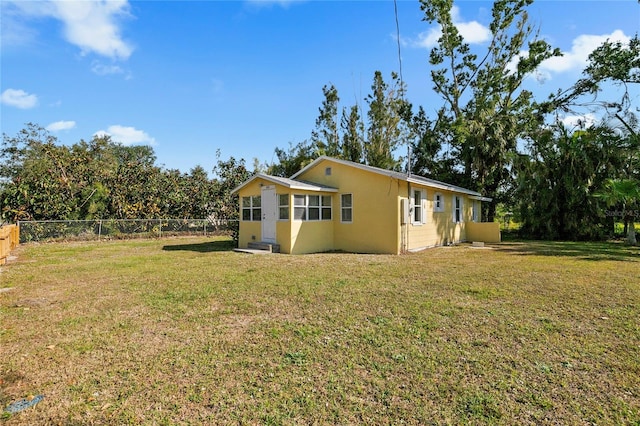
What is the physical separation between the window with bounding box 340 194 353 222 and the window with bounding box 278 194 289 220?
7.62ft

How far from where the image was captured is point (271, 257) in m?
11.0

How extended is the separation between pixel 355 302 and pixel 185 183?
18.8 meters

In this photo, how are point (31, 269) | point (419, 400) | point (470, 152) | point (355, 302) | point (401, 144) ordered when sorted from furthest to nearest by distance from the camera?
point (401, 144) < point (470, 152) < point (31, 269) < point (355, 302) < point (419, 400)

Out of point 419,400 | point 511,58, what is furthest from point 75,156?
point 511,58

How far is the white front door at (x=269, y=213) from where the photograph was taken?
12688 mm

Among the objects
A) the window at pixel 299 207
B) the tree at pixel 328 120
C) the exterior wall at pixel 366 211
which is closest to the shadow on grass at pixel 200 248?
the window at pixel 299 207

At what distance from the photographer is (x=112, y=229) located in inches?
682

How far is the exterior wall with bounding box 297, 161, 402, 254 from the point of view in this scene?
1180cm

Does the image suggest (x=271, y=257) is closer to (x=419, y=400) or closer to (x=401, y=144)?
(x=419, y=400)

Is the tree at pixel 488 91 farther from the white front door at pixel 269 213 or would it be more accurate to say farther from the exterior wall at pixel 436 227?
the white front door at pixel 269 213

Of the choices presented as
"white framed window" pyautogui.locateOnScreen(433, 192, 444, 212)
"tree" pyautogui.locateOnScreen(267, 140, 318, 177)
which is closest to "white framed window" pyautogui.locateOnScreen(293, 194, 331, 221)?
"white framed window" pyautogui.locateOnScreen(433, 192, 444, 212)

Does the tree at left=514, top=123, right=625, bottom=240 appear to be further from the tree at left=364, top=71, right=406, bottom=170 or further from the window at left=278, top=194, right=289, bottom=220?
the window at left=278, top=194, right=289, bottom=220

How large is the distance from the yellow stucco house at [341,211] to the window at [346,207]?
1.5 inches

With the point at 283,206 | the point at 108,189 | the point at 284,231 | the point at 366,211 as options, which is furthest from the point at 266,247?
the point at 108,189
